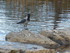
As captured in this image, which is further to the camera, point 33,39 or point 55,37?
point 55,37

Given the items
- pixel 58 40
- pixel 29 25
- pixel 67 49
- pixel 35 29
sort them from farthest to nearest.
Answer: pixel 29 25
pixel 35 29
pixel 58 40
pixel 67 49

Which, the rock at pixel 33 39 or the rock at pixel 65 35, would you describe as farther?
the rock at pixel 65 35

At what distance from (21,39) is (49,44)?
3.55 feet

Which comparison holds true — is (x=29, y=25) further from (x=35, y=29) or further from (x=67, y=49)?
(x=67, y=49)

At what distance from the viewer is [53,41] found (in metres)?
10.2

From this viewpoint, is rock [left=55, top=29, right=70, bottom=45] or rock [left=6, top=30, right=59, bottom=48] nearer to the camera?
rock [left=6, top=30, right=59, bottom=48]

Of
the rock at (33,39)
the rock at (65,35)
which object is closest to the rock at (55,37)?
the rock at (65,35)

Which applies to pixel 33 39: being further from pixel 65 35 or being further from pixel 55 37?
pixel 65 35

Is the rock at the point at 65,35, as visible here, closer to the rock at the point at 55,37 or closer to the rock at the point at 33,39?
the rock at the point at 55,37

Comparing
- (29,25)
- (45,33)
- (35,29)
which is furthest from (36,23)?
(45,33)

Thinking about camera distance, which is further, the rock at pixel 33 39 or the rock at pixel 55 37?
the rock at pixel 55 37

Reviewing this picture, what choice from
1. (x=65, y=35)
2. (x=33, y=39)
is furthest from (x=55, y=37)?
(x=33, y=39)

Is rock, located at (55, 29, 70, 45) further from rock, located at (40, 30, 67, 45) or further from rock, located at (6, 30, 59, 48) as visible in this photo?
rock, located at (6, 30, 59, 48)

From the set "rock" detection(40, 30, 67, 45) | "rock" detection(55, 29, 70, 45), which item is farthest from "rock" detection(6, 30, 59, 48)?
"rock" detection(55, 29, 70, 45)
